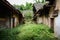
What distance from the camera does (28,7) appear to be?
59.0m

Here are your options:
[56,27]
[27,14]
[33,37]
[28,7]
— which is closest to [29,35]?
[33,37]

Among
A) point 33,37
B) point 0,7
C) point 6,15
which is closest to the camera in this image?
point 33,37

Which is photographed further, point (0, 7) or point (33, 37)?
point (0, 7)

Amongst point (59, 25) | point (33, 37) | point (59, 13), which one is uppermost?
point (59, 13)

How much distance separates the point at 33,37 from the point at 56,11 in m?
2.51

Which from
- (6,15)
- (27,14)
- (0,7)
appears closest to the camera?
(0,7)

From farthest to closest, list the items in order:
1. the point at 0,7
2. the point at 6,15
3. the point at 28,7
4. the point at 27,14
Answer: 1. the point at 28,7
2. the point at 27,14
3. the point at 6,15
4. the point at 0,7

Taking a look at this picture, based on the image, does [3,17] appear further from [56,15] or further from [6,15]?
[56,15]

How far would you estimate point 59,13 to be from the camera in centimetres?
1194

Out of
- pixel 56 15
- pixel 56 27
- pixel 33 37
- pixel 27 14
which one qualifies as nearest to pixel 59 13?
pixel 56 15

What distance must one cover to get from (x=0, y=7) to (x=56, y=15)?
4675mm

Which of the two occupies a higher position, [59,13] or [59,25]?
[59,13]

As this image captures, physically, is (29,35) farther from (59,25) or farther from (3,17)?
(3,17)

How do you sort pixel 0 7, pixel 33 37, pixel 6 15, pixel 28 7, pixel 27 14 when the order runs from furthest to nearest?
pixel 28 7
pixel 27 14
pixel 6 15
pixel 0 7
pixel 33 37
